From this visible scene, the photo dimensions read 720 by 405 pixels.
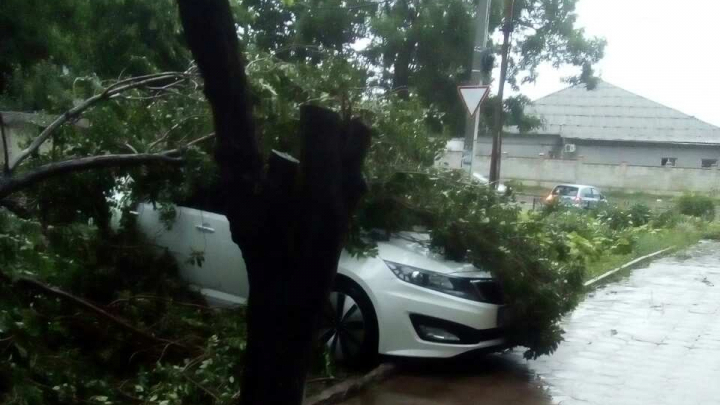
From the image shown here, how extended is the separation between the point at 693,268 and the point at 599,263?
2.27 m

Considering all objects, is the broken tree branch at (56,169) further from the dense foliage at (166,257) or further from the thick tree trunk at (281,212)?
the thick tree trunk at (281,212)

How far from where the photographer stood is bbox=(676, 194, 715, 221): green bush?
94.6 ft

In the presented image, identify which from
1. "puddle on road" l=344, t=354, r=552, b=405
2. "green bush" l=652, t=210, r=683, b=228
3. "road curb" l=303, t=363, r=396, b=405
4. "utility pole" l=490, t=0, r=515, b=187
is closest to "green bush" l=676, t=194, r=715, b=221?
"green bush" l=652, t=210, r=683, b=228

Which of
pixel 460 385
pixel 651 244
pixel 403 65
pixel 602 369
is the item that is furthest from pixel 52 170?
pixel 403 65

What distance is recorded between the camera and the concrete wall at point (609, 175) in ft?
117

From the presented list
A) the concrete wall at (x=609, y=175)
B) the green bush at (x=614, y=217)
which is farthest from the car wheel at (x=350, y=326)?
the concrete wall at (x=609, y=175)

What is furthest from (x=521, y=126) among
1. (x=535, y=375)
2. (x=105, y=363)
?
(x=105, y=363)

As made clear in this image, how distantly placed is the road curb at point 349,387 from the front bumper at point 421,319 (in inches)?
9.2

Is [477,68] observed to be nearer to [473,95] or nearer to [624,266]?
[473,95]

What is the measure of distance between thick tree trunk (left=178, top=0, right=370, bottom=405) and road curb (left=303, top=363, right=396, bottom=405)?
2055 mm

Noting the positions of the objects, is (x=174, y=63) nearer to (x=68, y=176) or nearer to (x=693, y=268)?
(x=68, y=176)

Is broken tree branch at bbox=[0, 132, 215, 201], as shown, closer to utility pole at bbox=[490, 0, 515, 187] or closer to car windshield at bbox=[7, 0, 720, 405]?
car windshield at bbox=[7, 0, 720, 405]

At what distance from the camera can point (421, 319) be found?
7203 mm

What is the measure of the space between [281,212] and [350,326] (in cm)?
320
